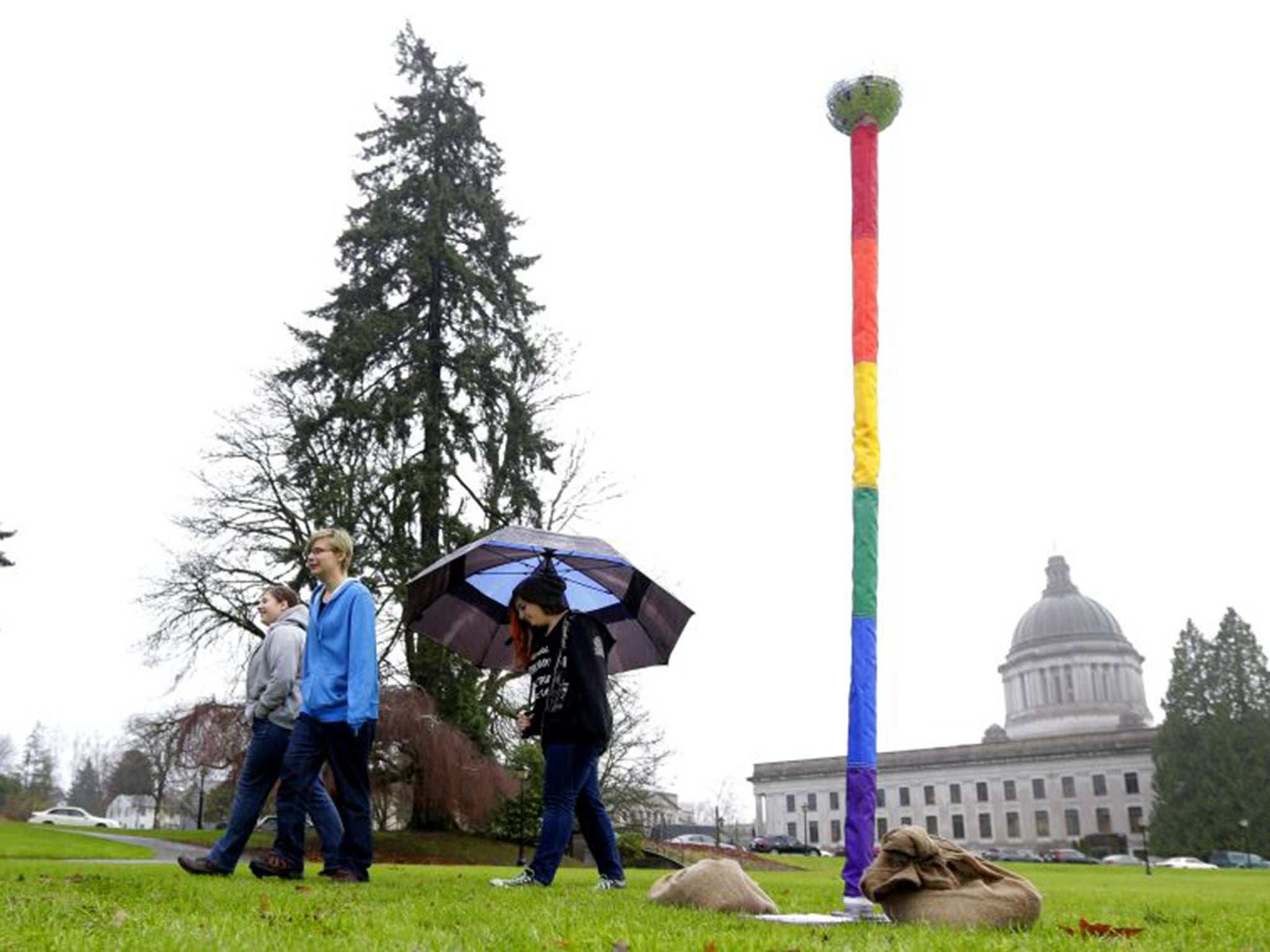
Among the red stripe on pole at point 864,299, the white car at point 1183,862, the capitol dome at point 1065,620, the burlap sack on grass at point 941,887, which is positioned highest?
the capitol dome at point 1065,620

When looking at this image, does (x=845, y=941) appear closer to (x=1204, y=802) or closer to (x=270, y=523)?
(x=270, y=523)

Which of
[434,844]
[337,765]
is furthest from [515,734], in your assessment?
[337,765]

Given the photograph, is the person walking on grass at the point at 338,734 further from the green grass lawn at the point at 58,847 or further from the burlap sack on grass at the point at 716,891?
the green grass lawn at the point at 58,847

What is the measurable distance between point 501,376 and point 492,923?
913 inches

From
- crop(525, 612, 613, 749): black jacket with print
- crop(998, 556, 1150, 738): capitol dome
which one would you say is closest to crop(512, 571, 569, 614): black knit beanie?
crop(525, 612, 613, 749): black jacket with print

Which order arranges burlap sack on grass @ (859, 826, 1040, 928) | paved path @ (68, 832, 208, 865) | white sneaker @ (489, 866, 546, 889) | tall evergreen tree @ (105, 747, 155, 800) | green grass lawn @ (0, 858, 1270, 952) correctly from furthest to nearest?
tall evergreen tree @ (105, 747, 155, 800) < paved path @ (68, 832, 208, 865) < white sneaker @ (489, 866, 546, 889) < burlap sack on grass @ (859, 826, 1040, 928) < green grass lawn @ (0, 858, 1270, 952)

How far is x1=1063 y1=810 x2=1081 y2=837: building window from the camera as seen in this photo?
84812 millimetres

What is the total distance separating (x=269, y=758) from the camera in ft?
22.6

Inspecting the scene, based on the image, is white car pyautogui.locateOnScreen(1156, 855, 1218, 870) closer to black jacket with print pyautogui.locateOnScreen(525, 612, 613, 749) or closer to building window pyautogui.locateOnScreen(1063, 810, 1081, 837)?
building window pyautogui.locateOnScreen(1063, 810, 1081, 837)

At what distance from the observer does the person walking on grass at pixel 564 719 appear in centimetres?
646

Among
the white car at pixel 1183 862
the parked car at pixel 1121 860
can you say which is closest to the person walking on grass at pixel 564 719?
the white car at pixel 1183 862

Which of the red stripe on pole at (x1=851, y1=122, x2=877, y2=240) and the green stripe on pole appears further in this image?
the red stripe on pole at (x1=851, y1=122, x2=877, y2=240)

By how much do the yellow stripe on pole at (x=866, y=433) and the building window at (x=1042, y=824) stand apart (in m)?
89.4

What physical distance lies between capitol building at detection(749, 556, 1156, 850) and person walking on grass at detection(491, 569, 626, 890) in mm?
81972
